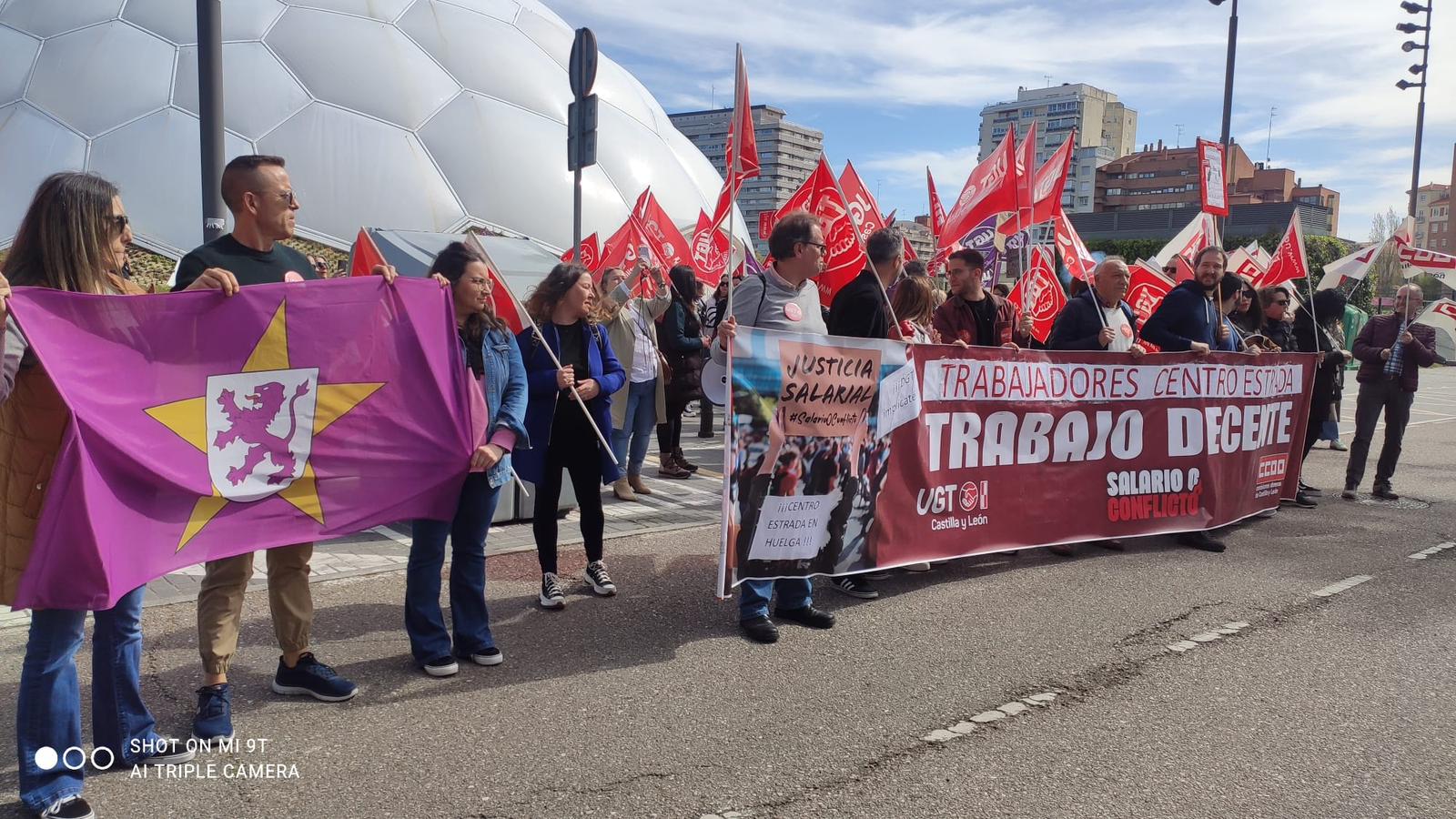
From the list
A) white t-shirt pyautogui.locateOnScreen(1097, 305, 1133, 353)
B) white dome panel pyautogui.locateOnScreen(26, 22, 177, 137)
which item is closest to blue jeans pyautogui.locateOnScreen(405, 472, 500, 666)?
white t-shirt pyautogui.locateOnScreen(1097, 305, 1133, 353)

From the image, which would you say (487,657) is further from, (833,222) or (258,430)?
(833,222)

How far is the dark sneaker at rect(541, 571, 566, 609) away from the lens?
198 inches

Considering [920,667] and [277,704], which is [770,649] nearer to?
[920,667]

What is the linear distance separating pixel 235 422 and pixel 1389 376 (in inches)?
360

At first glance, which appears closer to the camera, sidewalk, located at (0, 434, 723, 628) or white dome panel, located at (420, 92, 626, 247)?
sidewalk, located at (0, 434, 723, 628)

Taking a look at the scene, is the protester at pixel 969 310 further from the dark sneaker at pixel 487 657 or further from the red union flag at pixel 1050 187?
the dark sneaker at pixel 487 657

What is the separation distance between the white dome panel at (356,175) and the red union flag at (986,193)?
967 cm

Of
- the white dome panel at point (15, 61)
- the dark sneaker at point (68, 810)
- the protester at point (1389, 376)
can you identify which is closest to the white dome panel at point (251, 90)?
the white dome panel at point (15, 61)

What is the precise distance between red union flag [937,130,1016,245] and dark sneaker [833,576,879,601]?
3804 millimetres

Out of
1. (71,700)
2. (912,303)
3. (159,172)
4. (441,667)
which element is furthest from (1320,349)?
(159,172)

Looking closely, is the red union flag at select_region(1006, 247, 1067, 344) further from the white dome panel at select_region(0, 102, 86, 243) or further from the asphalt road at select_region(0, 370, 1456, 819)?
the white dome panel at select_region(0, 102, 86, 243)

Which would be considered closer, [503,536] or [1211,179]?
[503,536]

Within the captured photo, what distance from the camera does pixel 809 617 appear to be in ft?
16.0

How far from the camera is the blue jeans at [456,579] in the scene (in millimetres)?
4113
